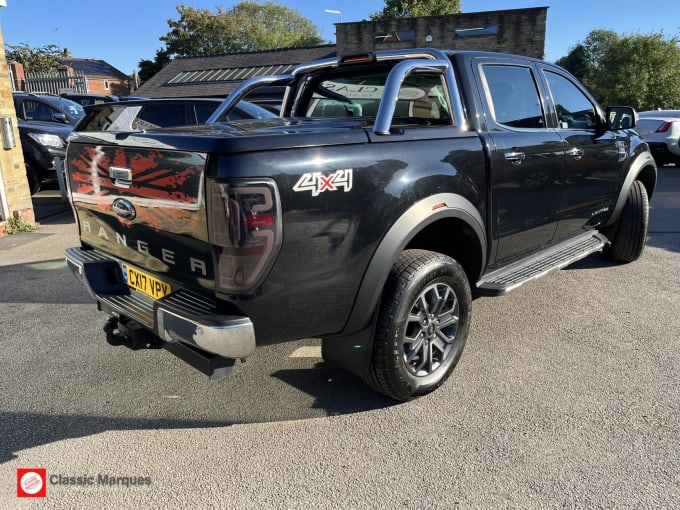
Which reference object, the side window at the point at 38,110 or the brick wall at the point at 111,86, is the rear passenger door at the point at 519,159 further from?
the brick wall at the point at 111,86

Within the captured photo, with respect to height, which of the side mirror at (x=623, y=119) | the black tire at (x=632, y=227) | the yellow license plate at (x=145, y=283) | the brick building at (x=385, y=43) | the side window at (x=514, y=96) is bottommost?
the black tire at (x=632, y=227)

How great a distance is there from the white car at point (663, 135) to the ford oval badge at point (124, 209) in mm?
13999

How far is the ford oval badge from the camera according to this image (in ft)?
8.11

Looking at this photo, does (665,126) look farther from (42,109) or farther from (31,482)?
(31,482)

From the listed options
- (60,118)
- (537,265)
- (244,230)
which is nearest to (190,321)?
(244,230)

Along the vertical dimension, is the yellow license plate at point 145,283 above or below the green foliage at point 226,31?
below

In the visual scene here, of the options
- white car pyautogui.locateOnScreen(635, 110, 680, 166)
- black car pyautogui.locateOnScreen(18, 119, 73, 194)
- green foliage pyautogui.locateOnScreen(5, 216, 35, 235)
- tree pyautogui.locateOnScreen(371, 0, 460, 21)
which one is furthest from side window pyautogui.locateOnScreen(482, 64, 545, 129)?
tree pyautogui.locateOnScreen(371, 0, 460, 21)

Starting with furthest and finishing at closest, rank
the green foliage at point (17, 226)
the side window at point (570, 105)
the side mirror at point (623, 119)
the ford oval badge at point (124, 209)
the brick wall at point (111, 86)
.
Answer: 1. the brick wall at point (111, 86)
2. the green foliage at point (17, 226)
3. the side mirror at point (623, 119)
4. the side window at point (570, 105)
5. the ford oval badge at point (124, 209)

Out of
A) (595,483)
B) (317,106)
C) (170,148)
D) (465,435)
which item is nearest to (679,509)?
(595,483)

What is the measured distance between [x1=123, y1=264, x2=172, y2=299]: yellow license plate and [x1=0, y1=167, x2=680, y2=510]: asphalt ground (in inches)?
28.1

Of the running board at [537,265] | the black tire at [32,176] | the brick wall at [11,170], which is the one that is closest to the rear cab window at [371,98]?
the running board at [537,265]

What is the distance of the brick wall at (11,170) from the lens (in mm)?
6938

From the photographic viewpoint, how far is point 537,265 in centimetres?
363

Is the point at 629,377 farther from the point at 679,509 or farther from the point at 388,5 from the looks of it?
the point at 388,5
